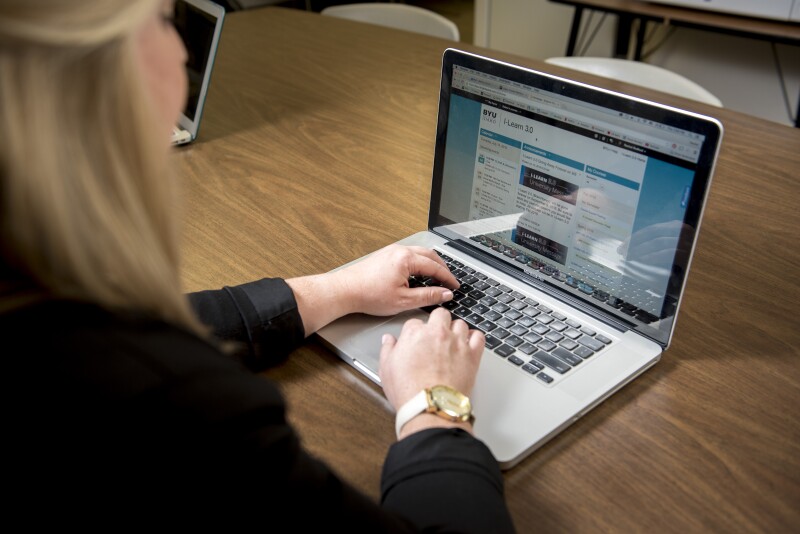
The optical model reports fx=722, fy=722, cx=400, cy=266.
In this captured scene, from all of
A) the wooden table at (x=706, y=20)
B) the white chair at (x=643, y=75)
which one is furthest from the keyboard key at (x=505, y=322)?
the wooden table at (x=706, y=20)

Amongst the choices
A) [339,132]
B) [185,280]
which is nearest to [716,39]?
[339,132]

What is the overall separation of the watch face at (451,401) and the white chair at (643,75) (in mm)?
1146

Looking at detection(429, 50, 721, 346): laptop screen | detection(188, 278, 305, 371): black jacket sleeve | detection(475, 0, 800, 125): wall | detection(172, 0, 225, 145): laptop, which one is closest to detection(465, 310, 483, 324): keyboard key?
detection(429, 50, 721, 346): laptop screen

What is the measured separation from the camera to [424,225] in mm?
1125

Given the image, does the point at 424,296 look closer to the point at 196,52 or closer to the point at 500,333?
the point at 500,333

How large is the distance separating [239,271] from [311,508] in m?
0.55

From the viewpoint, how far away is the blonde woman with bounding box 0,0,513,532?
0.44m

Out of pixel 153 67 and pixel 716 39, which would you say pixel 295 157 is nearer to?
pixel 153 67

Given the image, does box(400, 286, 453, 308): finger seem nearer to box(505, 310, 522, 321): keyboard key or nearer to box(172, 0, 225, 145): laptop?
box(505, 310, 522, 321): keyboard key

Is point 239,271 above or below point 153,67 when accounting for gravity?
below

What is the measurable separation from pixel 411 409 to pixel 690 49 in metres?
3.21

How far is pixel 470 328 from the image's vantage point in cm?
87

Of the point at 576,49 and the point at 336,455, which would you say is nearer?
the point at 336,455

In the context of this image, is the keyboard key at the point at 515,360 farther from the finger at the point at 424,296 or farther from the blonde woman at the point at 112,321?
the blonde woman at the point at 112,321
